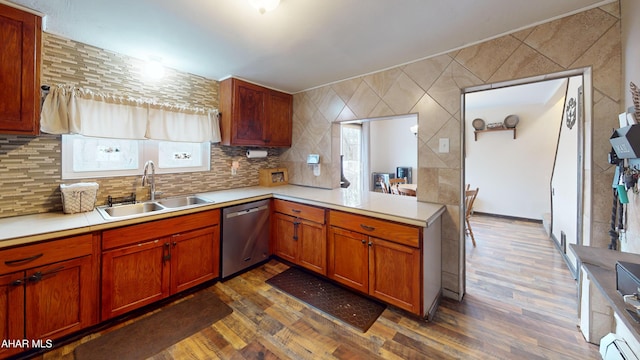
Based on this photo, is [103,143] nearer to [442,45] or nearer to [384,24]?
[384,24]

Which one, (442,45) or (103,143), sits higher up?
(442,45)

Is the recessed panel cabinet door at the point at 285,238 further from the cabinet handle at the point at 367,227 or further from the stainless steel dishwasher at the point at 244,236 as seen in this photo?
the cabinet handle at the point at 367,227

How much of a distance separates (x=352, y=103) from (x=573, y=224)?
2.85 meters

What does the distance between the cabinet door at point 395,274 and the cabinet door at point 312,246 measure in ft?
1.76

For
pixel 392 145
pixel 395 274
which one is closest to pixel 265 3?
pixel 395 274

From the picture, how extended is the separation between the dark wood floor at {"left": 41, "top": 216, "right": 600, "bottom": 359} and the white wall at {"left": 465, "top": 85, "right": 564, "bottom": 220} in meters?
2.73

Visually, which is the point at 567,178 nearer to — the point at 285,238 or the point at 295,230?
the point at 295,230

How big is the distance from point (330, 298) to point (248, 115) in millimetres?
2292

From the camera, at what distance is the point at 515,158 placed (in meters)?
4.89

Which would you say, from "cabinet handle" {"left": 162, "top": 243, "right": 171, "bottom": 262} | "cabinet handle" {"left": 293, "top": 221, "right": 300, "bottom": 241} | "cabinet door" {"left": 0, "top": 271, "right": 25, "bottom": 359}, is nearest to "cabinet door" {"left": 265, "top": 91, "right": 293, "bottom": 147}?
"cabinet handle" {"left": 293, "top": 221, "right": 300, "bottom": 241}

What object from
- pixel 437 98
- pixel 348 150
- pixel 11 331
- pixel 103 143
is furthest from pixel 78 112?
pixel 348 150

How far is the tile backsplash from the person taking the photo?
1.81 metres

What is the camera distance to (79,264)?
5.39 feet

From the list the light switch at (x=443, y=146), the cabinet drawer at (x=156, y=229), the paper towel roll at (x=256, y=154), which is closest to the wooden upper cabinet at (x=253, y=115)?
the paper towel roll at (x=256, y=154)
